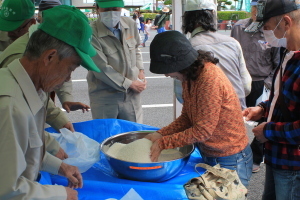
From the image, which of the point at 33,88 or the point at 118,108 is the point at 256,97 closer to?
the point at 118,108

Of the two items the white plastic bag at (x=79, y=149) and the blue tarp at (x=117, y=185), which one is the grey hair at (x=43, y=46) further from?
the white plastic bag at (x=79, y=149)

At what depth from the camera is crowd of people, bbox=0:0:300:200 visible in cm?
97

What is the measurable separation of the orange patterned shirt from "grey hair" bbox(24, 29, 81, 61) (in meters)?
0.62

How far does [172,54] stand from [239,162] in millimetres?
625

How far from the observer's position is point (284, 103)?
1.34 m

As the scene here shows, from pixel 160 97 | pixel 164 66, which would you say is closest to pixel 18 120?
pixel 164 66

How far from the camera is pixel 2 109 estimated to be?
2.85 ft

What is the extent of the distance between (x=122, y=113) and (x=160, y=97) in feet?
9.85

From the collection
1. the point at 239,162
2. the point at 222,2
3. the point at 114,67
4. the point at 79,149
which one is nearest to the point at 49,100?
the point at 79,149

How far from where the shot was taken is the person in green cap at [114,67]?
94.0 inches

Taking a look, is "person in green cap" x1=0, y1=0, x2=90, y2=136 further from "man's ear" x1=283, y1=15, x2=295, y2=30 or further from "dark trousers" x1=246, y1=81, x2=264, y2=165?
"dark trousers" x1=246, y1=81, x2=264, y2=165

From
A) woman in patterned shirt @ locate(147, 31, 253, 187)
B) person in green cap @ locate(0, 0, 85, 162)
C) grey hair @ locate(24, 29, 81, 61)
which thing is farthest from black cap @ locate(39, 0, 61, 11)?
grey hair @ locate(24, 29, 81, 61)

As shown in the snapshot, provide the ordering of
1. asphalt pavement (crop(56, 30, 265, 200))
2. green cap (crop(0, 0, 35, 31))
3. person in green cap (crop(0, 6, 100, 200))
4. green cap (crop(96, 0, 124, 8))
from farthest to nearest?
asphalt pavement (crop(56, 30, 265, 200)) → green cap (crop(96, 0, 124, 8)) → green cap (crop(0, 0, 35, 31)) → person in green cap (crop(0, 6, 100, 200))

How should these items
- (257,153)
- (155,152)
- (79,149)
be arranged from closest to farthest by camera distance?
(155,152) → (79,149) → (257,153)
